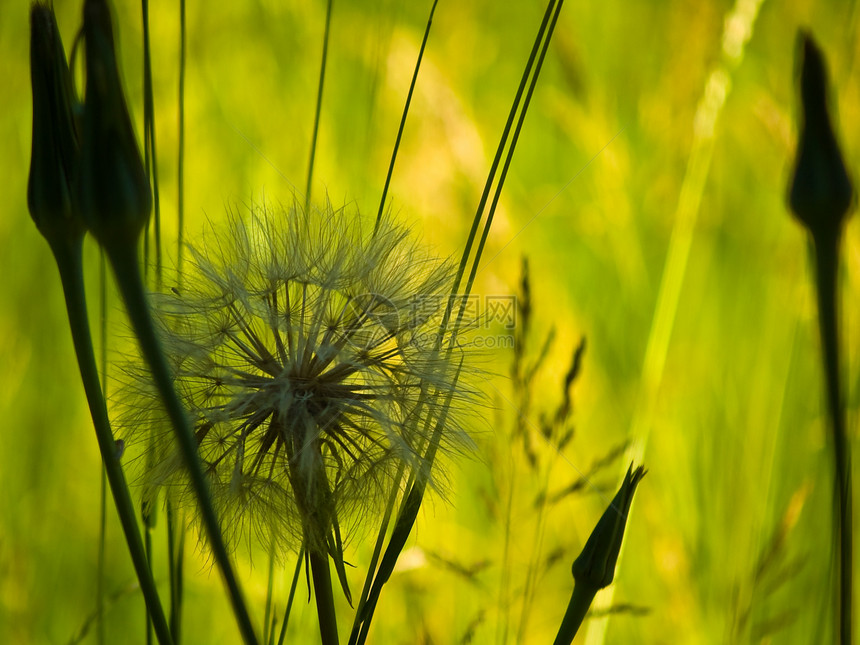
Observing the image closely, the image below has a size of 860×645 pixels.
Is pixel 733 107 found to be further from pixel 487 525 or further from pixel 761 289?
pixel 487 525

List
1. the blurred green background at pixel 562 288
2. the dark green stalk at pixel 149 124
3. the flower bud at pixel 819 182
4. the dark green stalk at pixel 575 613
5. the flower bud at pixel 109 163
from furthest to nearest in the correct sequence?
the blurred green background at pixel 562 288
the dark green stalk at pixel 149 124
the dark green stalk at pixel 575 613
the flower bud at pixel 819 182
the flower bud at pixel 109 163

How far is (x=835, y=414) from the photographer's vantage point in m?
0.71

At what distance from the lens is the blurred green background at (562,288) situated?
186cm

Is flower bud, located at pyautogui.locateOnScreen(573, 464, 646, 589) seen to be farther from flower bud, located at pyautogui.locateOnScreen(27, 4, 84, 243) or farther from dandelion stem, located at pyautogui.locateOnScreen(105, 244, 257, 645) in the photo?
flower bud, located at pyautogui.locateOnScreen(27, 4, 84, 243)

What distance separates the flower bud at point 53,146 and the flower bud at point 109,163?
0.15 meters

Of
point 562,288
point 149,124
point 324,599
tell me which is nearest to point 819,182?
point 324,599

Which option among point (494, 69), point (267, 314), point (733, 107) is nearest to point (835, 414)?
point (267, 314)

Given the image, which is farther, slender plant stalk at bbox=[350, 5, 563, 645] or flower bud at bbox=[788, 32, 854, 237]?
slender plant stalk at bbox=[350, 5, 563, 645]

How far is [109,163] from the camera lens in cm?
69

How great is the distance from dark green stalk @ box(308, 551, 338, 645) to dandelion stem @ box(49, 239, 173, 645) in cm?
18

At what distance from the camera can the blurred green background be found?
186cm

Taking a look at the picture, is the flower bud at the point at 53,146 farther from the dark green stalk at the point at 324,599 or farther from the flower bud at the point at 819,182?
the flower bud at the point at 819,182

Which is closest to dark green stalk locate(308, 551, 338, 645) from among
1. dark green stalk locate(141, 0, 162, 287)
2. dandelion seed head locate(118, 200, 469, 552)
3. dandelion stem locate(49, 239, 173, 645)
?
dandelion seed head locate(118, 200, 469, 552)

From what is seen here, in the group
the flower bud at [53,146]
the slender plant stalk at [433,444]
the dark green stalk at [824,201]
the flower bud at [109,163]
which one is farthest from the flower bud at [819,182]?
the flower bud at [53,146]
